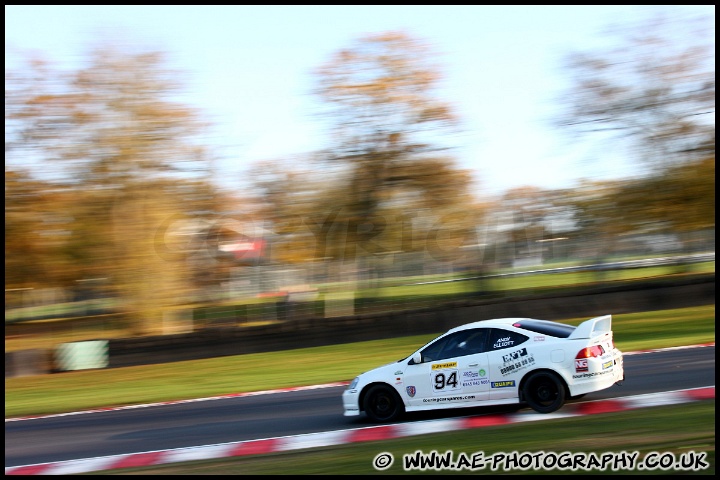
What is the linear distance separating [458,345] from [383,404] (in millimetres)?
1353

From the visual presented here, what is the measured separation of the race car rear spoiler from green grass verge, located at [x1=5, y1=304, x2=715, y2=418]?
762 centimetres

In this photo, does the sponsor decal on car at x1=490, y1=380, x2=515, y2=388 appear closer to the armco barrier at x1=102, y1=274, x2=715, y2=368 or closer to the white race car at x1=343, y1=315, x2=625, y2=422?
the white race car at x1=343, y1=315, x2=625, y2=422

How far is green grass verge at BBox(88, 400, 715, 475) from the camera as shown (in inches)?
294

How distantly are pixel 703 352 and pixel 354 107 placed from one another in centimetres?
1913

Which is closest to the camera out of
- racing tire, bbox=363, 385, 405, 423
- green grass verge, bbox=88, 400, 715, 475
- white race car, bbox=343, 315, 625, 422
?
green grass verge, bbox=88, 400, 715, 475

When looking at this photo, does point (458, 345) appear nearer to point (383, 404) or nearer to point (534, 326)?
point (534, 326)

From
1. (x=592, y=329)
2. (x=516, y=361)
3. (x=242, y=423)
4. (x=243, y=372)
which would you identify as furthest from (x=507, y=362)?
(x=243, y=372)

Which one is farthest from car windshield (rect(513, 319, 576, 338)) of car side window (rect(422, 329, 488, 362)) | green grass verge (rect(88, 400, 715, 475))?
green grass verge (rect(88, 400, 715, 475))

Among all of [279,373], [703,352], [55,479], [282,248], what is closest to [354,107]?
[282,248]

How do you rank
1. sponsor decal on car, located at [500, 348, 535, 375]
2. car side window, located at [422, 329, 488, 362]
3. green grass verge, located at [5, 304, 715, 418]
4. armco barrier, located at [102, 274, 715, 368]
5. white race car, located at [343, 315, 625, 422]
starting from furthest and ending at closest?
1. armco barrier, located at [102, 274, 715, 368]
2. green grass verge, located at [5, 304, 715, 418]
3. car side window, located at [422, 329, 488, 362]
4. sponsor decal on car, located at [500, 348, 535, 375]
5. white race car, located at [343, 315, 625, 422]

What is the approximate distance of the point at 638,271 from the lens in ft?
116

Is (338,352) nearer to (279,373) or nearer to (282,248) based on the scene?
(279,373)

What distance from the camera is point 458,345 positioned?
10141 mm

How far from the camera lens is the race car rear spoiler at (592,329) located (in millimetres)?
9555
